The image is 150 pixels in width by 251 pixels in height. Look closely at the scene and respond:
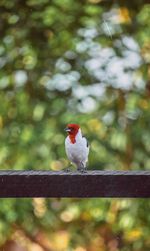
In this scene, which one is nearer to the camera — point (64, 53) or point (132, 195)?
point (132, 195)

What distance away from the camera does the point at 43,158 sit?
2600 mm

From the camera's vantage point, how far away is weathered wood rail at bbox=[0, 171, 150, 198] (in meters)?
1.07

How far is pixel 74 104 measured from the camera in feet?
8.84

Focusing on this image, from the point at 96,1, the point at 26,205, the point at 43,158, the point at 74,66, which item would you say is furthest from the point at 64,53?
the point at 26,205

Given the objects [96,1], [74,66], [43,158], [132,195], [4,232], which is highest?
[132,195]

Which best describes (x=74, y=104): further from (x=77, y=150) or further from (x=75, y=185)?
(x=75, y=185)

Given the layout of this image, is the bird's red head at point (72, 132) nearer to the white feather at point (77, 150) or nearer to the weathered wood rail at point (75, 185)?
the white feather at point (77, 150)

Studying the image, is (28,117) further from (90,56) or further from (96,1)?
(96,1)

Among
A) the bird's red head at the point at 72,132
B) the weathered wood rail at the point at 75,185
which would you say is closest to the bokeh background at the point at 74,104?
the bird's red head at the point at 72,132

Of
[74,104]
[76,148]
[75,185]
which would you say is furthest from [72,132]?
[74,104]

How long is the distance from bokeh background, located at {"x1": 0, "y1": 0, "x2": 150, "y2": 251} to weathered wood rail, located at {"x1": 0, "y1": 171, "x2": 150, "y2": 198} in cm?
150

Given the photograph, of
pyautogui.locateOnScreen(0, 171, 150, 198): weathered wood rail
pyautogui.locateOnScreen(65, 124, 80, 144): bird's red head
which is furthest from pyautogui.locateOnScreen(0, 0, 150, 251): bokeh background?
pyautogui.locateOnScreen(0, 171, 150, 198): weathered wood rail

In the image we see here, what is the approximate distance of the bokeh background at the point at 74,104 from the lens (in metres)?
2.62

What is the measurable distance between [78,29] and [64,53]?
0.12 m
